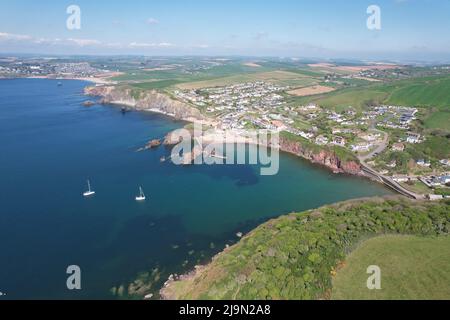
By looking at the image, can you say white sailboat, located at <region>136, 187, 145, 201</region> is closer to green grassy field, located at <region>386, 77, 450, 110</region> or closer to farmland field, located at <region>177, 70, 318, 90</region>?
green grassy field, located at <region>386, 77, 450, 110</region>

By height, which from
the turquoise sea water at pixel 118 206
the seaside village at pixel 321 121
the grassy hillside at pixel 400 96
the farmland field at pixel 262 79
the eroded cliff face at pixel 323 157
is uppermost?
the farmland field at pixel 262 79

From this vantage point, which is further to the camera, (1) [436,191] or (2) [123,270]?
(1) [436,191]

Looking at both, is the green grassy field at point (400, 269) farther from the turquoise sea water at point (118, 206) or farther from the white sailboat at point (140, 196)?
the white sailboat at point (140, 196)

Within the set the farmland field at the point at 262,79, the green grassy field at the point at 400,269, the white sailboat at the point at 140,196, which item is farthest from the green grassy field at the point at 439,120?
the farmland field at the point at 262,79

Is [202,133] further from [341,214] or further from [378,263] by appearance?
[378,263]
